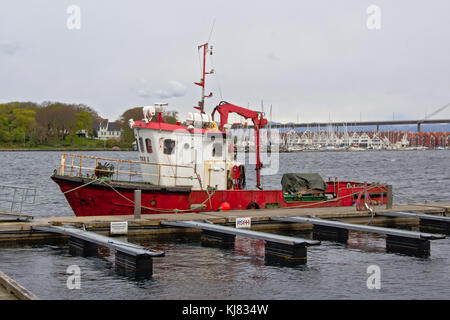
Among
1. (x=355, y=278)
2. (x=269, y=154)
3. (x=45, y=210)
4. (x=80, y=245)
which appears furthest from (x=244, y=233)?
(x=269, y=154)

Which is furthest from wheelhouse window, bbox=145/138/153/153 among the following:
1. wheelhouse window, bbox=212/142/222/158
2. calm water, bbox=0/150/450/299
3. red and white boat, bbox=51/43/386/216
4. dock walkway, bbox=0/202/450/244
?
calm water, bbox=0/150/450/299

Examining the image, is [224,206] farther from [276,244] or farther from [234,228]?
[276,244]

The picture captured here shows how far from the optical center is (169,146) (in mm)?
22734

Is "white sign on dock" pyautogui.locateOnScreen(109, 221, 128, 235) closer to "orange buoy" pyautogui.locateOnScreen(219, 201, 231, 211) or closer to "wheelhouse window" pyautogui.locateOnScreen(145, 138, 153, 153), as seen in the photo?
"wheelhouse window" pyautogui.locateOnScreen(145, 138, 153, 153)

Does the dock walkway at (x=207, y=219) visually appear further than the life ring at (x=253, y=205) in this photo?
No

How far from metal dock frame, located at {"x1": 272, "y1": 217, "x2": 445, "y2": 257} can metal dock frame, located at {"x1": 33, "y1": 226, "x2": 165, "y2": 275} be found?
767 centimetres

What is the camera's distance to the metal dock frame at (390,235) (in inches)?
725

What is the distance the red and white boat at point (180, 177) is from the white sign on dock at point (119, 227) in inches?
108

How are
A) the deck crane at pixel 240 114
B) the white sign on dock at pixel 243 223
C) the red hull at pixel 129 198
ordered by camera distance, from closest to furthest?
the white sign on dock at pixel 243 223
the red hull at pixel 129 198
the deck crane at pixel 240 114

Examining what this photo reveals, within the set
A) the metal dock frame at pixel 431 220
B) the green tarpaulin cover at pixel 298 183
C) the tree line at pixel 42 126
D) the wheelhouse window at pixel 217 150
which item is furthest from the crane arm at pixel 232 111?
the tree line at pixel 42 126

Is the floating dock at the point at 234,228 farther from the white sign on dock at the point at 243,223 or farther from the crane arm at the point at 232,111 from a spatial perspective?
the crane arm at the point at 232,111

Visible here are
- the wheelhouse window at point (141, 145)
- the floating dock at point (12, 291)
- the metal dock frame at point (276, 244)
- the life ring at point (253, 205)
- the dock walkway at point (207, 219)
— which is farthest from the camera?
the life ring at point (253, 205)

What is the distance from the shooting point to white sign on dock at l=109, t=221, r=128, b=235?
61.2 feet

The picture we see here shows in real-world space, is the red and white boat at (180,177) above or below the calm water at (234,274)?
above
